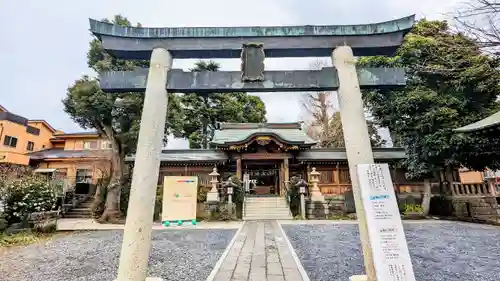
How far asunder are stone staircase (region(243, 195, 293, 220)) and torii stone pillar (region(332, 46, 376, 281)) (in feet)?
31.8

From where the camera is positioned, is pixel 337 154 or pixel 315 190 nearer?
pixel 315 190

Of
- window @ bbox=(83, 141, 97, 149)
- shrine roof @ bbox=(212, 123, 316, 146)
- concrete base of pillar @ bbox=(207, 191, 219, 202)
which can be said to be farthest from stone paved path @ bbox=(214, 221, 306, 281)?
window @ bbox=(83, 141, 97, 149)

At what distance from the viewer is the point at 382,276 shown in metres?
2.51

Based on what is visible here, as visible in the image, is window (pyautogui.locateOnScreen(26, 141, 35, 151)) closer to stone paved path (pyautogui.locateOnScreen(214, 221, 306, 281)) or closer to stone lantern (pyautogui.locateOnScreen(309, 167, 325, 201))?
stone paved path (pyautogui.locateOnScreen(214, 221, 306, 281))

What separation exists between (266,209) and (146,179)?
1064 centimetres

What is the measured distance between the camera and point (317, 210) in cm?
1265

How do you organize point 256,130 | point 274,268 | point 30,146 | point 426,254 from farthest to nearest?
point 30,146
point 256,130
point 426,254
point 274,268

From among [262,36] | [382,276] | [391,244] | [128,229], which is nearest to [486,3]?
[262,36]

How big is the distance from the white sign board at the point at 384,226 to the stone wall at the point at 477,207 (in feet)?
42.3

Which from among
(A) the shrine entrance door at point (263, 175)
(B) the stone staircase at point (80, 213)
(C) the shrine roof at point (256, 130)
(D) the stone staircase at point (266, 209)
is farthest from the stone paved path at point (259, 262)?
(B) the stone staircase at point (80, 213)

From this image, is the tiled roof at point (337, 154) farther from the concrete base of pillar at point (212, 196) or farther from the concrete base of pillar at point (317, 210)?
the concrete base of pillar at point (212, 196)

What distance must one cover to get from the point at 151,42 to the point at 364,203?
11.9 ft

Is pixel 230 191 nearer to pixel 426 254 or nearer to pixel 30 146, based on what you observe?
pixel 426 254

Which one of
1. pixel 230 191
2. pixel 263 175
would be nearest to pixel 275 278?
pixel 230 191
